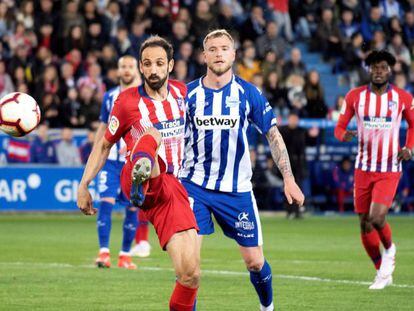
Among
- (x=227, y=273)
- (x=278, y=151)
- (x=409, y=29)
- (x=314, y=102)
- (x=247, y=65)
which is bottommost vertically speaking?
(x=227, y=273)

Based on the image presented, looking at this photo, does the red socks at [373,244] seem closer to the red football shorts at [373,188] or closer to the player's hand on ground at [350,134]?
the red football shorts at [373,188]

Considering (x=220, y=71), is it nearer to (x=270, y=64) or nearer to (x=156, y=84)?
(x=156, y=84)

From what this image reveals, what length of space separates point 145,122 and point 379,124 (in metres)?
4.66

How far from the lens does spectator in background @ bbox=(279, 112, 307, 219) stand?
23219 mm

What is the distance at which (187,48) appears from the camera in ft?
81.9

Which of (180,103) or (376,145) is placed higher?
(180,103)

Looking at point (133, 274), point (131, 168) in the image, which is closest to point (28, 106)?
point (131, 168)

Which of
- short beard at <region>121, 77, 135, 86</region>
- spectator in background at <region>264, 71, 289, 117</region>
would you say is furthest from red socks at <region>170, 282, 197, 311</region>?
spectator in background at <region>264, 71, 289, 117</region>

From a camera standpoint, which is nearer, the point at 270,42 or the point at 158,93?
the point at 158,93

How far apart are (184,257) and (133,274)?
5173 millimetres

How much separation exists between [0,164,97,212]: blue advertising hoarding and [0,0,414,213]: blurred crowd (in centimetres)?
30

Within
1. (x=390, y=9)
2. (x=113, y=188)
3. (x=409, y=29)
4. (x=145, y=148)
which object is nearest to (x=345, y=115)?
(x=113, y=188)

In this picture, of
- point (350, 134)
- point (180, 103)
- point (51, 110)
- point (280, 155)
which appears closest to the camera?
point (180, 103)

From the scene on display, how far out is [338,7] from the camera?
1154 inches
